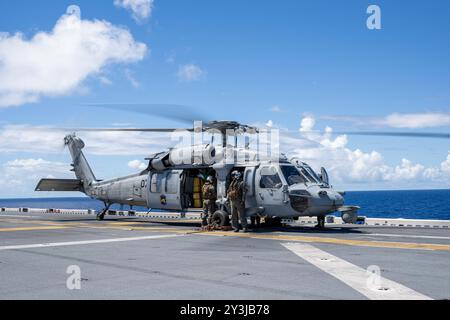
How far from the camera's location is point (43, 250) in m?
11.9

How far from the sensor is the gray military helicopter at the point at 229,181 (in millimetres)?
17234

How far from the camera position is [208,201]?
19.3m

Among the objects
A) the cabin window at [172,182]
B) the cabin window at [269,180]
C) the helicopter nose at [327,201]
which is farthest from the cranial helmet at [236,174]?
the cabin window at [172,182]

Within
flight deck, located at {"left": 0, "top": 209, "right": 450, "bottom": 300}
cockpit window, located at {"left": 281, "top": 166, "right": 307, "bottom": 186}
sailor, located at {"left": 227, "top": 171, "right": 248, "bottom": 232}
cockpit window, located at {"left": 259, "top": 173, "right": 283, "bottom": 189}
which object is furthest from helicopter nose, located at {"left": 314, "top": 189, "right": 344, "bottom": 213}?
sailor, located at {"left": 227, "top": 171, "right": 248, "bottom": 232}

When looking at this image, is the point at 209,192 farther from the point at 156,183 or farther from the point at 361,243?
the point at 361,243

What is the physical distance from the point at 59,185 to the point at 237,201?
560 inches

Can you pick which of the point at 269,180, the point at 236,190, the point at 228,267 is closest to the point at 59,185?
the point at 236,190

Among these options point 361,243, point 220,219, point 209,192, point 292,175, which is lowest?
point 361,243

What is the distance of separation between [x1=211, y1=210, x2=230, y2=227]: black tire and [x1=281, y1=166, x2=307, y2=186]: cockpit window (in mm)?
2934

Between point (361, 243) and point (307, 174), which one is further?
point (307, 174)

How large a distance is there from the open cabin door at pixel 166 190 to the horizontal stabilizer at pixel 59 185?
7.75m

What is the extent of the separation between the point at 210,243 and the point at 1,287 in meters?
7.22

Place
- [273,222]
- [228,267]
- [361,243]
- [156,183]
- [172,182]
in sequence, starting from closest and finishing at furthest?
[228,267] → [361,243] → [273,222] → [172,182] → [156,183]

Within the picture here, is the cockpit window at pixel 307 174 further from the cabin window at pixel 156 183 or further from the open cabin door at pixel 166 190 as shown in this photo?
the cabin window at pixel 156 183
